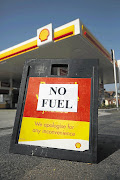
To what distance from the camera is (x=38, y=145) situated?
4.31 ft

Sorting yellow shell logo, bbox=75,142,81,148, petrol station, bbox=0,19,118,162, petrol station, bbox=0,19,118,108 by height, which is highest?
petrol station, bbox=0,19,118,108

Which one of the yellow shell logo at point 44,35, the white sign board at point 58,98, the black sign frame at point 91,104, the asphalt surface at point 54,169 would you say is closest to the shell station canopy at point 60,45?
the yellow shell logo at point 44,35

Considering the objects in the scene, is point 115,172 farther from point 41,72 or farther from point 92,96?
point 41,72

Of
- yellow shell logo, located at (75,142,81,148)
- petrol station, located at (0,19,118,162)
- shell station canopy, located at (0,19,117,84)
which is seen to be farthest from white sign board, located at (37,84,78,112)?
shell station canopy, located at (0,19,117,84)

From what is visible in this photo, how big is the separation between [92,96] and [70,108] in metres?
0.28

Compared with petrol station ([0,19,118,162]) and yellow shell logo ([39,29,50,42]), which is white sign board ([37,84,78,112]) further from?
yellow shell logo ([39,29,50,42])

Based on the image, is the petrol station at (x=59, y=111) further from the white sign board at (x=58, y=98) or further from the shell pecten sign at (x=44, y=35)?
the shell pecten sign at (x=44, y=35)

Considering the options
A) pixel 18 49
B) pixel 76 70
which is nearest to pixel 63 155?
pixel 76 70

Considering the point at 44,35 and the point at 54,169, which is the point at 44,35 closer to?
the point at 44,35

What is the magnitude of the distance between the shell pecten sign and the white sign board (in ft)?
25.2

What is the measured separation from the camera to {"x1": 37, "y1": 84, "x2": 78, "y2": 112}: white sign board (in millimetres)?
1413

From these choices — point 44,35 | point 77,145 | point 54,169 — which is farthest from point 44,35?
point 54,169

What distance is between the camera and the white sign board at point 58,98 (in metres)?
1.41

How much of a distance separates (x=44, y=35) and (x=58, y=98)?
832 centimetres
